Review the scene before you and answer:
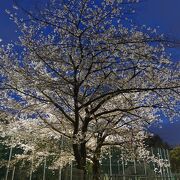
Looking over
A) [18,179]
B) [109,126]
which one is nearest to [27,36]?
[109,126]

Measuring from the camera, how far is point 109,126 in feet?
44.5

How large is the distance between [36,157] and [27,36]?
667 cm

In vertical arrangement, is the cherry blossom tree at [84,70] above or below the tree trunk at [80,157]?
above

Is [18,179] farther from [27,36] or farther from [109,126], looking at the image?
[27,36]

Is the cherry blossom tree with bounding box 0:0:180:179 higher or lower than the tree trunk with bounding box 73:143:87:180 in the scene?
higher

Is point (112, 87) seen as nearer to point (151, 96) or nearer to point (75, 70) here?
point (75, 70)

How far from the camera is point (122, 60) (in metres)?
9.88

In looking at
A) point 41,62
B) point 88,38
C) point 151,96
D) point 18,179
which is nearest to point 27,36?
point 41,62

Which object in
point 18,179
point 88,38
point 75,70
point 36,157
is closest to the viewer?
point 88,38

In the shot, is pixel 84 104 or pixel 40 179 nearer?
pixel 84 104

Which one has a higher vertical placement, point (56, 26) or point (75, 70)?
point (56, 26)

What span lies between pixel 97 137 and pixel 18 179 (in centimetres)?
673

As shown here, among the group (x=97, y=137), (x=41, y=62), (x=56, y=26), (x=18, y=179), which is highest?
(x=56, y=26)

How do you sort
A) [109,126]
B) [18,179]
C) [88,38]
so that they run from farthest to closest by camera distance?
[18,179] → [109,126] → [88,38]
